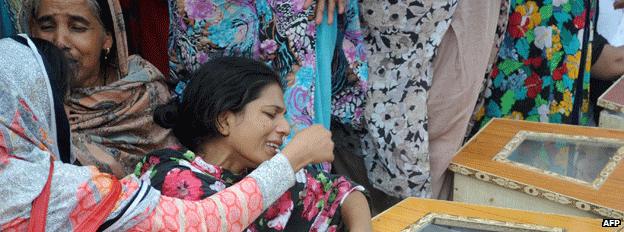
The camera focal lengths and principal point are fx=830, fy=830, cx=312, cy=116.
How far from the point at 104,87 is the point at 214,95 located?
50cm

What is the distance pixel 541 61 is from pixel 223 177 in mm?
1410

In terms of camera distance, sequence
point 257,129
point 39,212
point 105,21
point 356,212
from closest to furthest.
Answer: point 39,212, point 257,129, point 356,212, point 105,21

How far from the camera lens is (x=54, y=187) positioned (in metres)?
1.39

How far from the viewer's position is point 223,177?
5.92 feet

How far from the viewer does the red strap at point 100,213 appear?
55.4 inches

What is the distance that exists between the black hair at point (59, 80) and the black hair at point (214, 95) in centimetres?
30

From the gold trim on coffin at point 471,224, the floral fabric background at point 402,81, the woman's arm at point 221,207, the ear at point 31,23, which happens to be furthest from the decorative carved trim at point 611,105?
the ear at point 31,23

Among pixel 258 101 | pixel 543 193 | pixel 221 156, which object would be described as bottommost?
pixel 543 193

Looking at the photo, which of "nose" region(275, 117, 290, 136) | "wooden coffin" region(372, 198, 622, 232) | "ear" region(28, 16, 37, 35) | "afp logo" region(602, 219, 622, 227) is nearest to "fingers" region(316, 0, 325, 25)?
"nose" region(275, 117, 290, 136)

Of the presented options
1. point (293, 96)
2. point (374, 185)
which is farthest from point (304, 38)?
point (374, 185)

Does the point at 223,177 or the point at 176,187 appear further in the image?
the point at 223,177

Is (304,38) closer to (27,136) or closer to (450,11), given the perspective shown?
(450,11)

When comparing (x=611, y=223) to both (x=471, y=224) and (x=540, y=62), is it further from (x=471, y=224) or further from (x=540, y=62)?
(x=540, y=62)

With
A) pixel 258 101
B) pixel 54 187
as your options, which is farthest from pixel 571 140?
pixel 54 187
